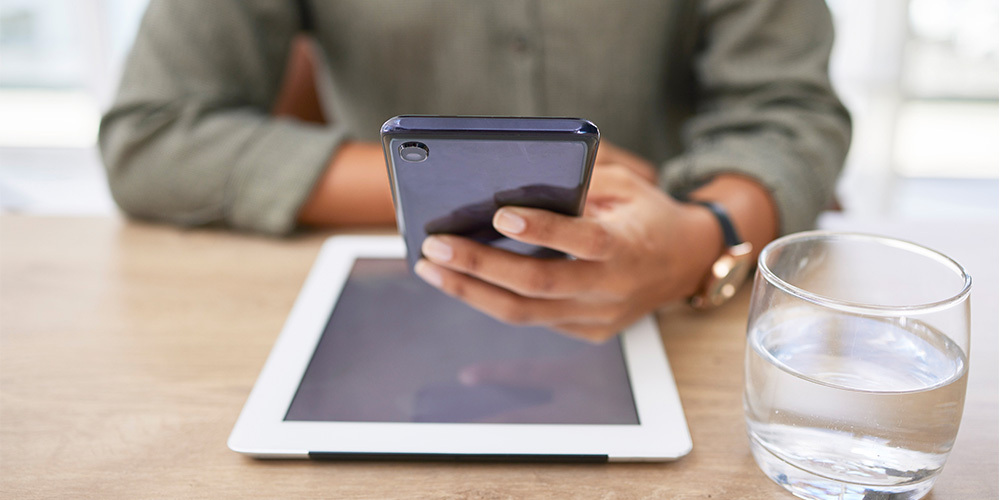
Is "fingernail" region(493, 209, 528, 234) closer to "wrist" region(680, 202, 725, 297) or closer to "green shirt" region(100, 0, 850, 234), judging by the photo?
"wrist" region(680, 202, 725, 297)

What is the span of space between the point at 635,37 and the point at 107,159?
1.83 ft

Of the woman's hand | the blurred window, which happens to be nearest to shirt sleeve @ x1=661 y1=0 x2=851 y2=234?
the woman's hand

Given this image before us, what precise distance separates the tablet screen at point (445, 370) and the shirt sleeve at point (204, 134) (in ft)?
0.56

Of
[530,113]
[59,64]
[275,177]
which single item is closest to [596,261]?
[275,177]

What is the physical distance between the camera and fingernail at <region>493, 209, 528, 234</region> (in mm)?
392

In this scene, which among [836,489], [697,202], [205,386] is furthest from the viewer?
[697,202]

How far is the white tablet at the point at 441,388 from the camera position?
377 mm

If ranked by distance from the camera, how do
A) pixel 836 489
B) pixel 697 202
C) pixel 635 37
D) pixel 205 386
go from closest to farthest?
1. pixel 836 489
2. pixel 205 386
3. pixel 697 202
4. pixel 635 37

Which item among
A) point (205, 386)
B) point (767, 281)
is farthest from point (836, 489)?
point (205, 386)

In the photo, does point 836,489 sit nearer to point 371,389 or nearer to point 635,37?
point 371,389

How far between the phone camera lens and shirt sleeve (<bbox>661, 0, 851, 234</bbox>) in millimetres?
371

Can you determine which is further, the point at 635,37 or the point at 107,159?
the point at 635,37

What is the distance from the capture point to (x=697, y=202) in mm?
614

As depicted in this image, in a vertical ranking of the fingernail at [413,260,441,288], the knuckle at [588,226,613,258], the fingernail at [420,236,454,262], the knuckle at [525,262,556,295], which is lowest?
the fingernail at [413,260,441,288]
